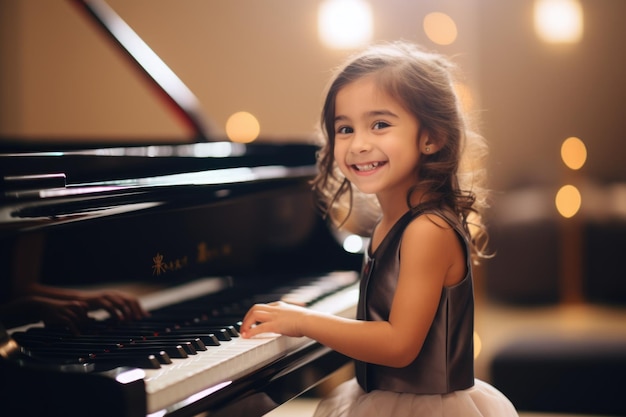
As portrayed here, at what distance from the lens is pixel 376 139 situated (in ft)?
5.76

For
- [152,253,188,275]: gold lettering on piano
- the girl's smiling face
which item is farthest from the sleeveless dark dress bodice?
[152,253,188,275]: gold lettering on piano

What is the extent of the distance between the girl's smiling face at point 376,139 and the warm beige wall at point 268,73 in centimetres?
377

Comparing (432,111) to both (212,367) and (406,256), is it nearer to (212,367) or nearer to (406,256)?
(406,256)

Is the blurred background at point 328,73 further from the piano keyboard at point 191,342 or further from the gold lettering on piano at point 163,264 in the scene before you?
the gold lettering on piano at point 163,264

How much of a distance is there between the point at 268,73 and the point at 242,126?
410 millimetres

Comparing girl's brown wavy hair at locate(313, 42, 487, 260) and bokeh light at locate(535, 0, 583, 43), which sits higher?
bokeh light at locate(535, 0, 583, 43)

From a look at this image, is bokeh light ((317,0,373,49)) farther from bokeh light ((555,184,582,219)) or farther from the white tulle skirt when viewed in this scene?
the white tulle skirt

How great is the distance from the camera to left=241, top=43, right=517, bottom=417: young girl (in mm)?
1679

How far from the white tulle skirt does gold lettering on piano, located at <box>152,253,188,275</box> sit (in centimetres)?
49

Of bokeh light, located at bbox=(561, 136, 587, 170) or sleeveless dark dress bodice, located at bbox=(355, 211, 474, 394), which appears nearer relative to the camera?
sleeveless dark dress bodice, located at bbox=(355, 211, 474, 394)

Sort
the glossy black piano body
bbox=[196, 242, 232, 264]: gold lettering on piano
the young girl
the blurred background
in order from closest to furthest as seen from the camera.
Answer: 1. the glossy black piano body
2. the young girl
3. bbox=[196, 242, 232, 264]: gold lettering on piano
4. the blurred background

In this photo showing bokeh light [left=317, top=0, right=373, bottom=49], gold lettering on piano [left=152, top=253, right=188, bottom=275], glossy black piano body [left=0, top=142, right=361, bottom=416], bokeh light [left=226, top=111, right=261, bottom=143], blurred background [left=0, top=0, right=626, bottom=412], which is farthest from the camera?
bokeh light [left=226, top=111, right=261, bottom=143]

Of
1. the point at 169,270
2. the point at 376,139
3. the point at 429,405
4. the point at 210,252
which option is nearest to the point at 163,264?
the point at 169,270

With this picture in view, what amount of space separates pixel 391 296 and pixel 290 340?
9.4 inches
